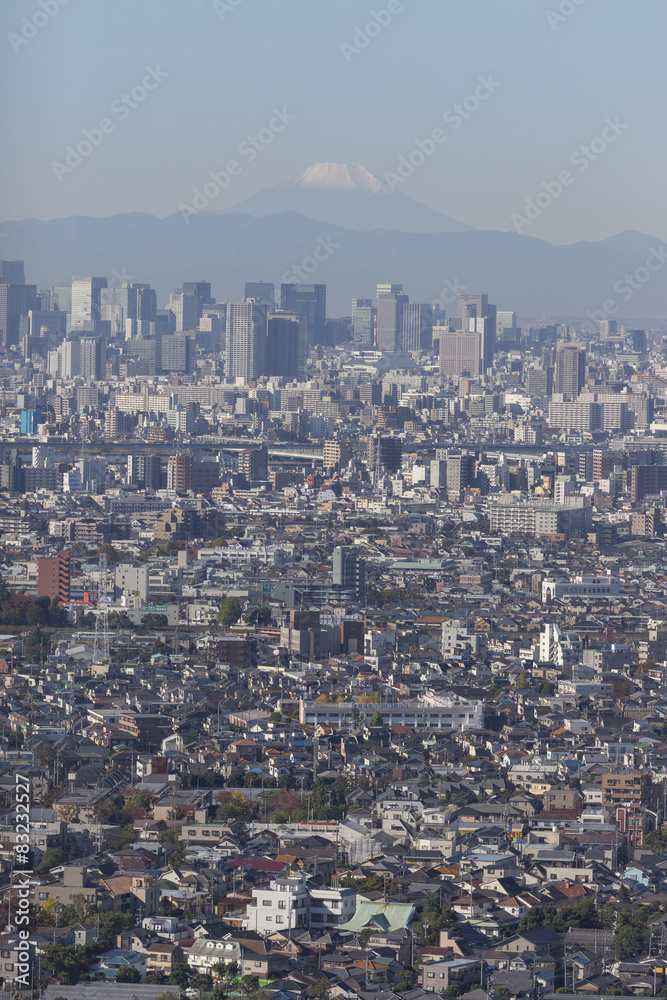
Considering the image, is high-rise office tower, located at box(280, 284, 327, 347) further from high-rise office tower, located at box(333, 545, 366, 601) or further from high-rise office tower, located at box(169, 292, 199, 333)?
high-rise office tower, located at box(333, 545, 366, 601)

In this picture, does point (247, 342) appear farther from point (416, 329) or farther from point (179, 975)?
point (179, 975)

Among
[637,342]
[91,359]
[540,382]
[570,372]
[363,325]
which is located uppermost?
[363,325]

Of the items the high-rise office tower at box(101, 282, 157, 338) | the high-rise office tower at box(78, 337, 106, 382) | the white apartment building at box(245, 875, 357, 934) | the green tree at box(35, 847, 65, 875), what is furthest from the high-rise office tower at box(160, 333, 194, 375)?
the white apartment building at box(245, 875, 357, 934)

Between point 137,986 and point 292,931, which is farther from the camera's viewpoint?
point 292,931

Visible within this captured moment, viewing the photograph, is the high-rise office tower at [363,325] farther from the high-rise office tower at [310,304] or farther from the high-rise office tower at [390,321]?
the high-rise office tower at [310,304]

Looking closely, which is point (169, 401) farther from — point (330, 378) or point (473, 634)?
point (473, 634)

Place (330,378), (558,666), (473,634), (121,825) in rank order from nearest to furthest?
(121,825) < (558,666) < (473,634) < (330,378)

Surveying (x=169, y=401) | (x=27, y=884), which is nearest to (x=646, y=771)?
(x=27, y=884)

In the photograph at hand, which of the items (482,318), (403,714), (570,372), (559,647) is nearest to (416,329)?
(482,318)
